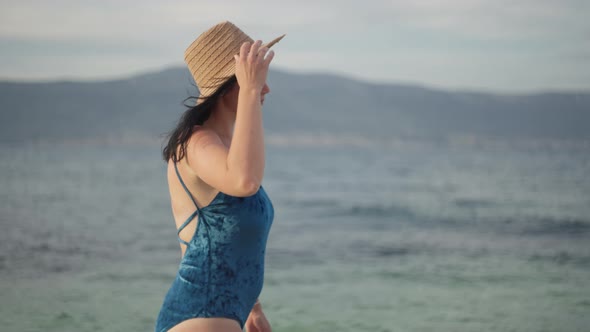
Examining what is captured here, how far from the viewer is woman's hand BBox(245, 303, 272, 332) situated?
2.22 meters

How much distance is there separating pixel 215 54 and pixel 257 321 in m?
0.84

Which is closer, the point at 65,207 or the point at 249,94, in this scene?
the point at 249,94

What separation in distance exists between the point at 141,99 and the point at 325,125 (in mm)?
40961

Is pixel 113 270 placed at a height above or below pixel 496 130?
above

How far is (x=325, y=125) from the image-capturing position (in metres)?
161

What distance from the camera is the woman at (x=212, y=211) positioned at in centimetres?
188

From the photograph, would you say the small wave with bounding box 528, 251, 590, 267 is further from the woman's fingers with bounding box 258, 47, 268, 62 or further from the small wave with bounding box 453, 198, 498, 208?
the small wave with bounding box 453, 198, 498, 208

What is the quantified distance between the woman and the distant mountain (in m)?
144

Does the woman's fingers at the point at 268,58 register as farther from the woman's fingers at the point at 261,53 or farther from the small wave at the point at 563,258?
the small wave at the point at 563,258

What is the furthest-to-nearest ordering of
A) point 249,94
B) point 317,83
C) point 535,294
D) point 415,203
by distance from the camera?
1. point 317,83
2. point 415,203
3. point 535,294
4. point 249,94

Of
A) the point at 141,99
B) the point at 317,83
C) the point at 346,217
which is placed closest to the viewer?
the point at 346,217

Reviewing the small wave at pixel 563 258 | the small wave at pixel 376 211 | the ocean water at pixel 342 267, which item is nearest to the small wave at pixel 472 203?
the ocean water at pixel 342 267

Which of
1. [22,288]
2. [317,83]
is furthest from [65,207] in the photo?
[317,83]

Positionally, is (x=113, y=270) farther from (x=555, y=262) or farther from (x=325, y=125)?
(x=325, y=125)
